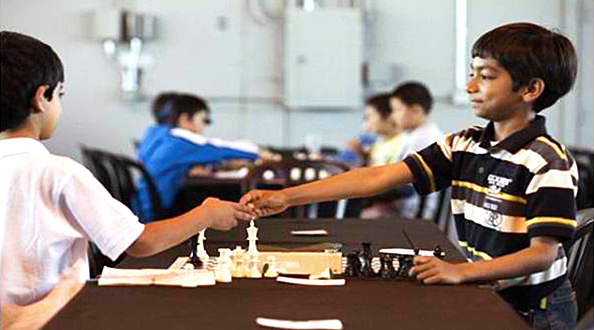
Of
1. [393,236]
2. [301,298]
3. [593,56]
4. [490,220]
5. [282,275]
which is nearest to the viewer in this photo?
[301,298]

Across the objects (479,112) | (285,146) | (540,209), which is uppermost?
(479,112)

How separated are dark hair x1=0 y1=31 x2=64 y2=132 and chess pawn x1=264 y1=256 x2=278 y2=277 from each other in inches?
20.5

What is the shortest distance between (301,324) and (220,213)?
2.12 ft

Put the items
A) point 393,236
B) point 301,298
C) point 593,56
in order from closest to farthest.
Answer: point 301,298, point 393,236, point 593,56

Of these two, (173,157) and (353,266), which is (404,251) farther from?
(173,157)

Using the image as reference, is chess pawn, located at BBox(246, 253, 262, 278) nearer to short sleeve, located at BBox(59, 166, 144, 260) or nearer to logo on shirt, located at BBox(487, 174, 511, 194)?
short sleeve, located at BBox(59, 166, 144, 260)

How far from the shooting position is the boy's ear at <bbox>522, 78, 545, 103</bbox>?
216 cm

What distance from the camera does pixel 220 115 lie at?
26.0 feet

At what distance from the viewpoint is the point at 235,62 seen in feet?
25.9

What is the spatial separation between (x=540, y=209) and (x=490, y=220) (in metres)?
0.18

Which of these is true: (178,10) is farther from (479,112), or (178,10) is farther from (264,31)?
(479,112)

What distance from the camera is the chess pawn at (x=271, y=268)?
1913mm

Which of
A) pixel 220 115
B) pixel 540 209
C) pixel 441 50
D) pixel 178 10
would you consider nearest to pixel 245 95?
pixel 220 115

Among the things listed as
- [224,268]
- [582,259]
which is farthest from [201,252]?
[582,259]
